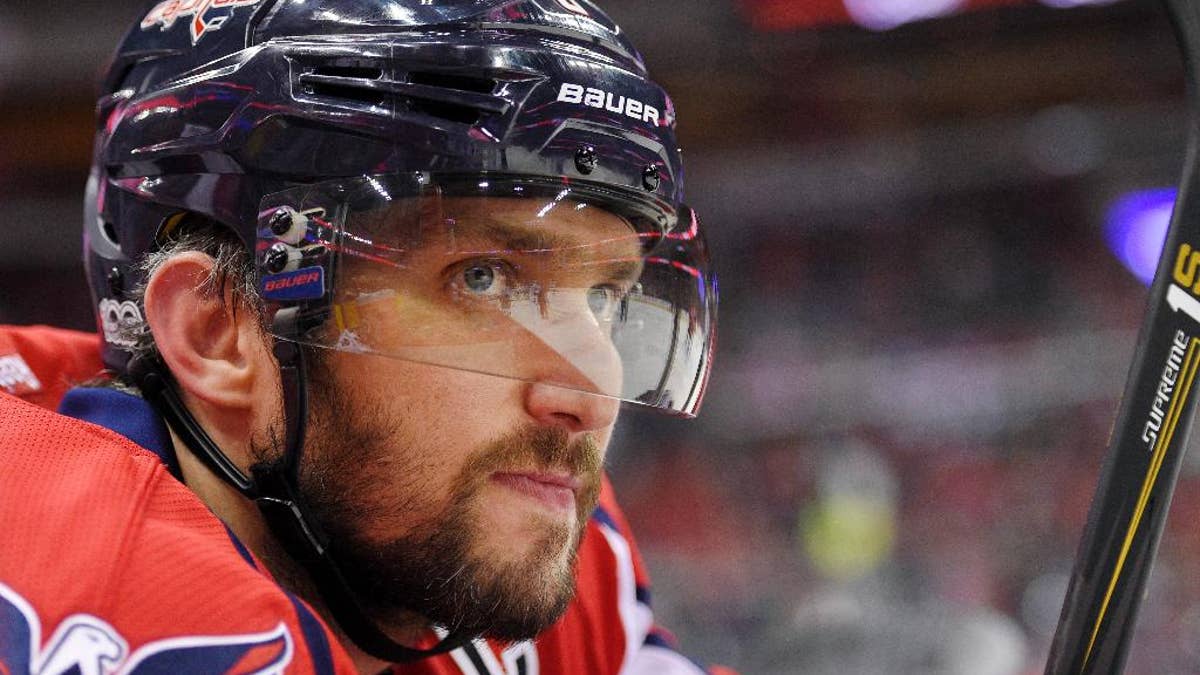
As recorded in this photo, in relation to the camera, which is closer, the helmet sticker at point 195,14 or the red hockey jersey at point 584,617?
the helmet sticker at point 195,14

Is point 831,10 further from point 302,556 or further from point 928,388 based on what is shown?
point 302,556

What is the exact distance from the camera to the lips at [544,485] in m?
1.30

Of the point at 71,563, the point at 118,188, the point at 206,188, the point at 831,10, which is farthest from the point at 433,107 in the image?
the point at 831,10

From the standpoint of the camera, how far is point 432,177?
4.32 feet

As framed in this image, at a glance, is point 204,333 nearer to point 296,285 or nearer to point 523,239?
point 296,285

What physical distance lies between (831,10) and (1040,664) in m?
3.84

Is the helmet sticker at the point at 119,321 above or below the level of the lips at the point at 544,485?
below

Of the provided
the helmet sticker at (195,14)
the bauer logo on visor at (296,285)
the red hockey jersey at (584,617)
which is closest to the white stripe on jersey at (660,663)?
the red hockey jersey at (584,617)

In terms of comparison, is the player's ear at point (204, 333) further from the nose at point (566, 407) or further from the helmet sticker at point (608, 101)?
the helmet sticker at point (608, 101)

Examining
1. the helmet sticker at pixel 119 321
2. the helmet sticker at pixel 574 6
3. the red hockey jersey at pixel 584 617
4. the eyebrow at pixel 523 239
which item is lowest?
the red hockey jersey at pixel 584 617

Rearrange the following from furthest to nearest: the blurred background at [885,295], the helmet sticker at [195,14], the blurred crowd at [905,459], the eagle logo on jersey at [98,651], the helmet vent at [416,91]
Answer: the blurred background at [885,295]
the blurred crowd at [905,459]
the helmet sticker at [195,14]
the helmet vent at [416,91]
the eagle logo on jersey at [98,651]

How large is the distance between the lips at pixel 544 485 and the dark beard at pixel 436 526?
11mm

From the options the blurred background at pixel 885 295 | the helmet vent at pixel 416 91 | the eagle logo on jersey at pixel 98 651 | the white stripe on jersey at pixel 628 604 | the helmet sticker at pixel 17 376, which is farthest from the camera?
the blurred background at pixel 885 295

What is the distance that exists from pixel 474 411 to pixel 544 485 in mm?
106
